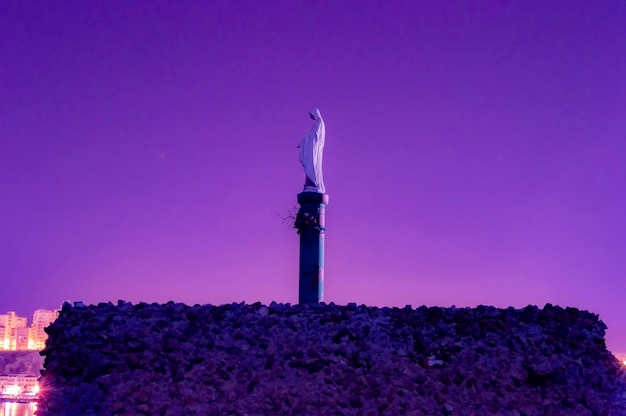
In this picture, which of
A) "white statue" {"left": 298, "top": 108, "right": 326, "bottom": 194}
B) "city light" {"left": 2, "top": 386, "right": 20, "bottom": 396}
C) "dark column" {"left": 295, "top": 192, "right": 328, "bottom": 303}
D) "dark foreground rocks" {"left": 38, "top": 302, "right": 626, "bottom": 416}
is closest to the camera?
"dark foreground rocks" {"left": 38, "top": 302, "right": 626, "bottom": 416}

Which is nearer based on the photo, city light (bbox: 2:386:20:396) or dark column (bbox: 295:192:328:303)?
dark column (bbox: 295:192:328:303)

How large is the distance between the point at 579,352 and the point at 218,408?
5.78 metres

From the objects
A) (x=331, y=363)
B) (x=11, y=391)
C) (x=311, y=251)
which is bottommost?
(x=331, y=363)

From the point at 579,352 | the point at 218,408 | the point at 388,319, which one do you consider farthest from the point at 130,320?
the point at 579,352

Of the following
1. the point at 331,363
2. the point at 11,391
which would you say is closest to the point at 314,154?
the point at 331,363

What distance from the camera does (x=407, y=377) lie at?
1079cm

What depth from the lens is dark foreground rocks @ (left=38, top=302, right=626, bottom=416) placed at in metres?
10.6

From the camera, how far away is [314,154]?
57.9 ft

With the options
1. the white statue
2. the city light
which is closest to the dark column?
the white statue

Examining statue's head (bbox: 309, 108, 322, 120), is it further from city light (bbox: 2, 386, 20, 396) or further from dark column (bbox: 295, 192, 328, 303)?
city light (bbox: 2, 386, 20, 396)

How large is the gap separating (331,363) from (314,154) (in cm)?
772

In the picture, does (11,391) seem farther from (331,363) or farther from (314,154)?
(331,363)

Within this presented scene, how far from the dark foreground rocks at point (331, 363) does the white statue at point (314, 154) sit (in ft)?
19.5

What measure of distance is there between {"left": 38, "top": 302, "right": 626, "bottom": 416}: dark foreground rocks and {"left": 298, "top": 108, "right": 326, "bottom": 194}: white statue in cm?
593
